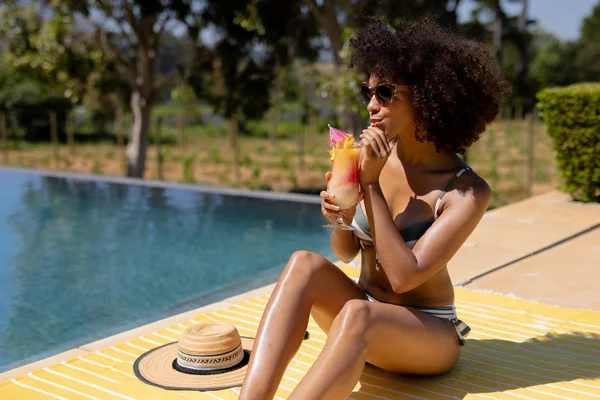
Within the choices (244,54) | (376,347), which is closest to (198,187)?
(244,54)

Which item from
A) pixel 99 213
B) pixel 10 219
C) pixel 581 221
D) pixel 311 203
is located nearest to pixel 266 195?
pixel 311 203

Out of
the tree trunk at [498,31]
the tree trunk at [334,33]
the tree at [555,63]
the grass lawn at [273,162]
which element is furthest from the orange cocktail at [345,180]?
the tree at [555,63]

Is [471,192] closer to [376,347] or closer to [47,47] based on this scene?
[376,347]

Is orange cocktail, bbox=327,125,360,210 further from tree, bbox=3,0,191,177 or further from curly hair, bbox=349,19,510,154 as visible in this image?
tree, bbox=3,0,191,177

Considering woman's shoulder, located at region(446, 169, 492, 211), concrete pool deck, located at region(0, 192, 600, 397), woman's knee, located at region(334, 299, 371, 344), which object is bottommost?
concrete pool deck, located at region(0, 192, 600, 397)

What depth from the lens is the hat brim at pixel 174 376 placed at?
8.87 feet

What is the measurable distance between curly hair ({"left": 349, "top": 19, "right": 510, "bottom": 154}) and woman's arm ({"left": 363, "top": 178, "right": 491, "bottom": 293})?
251 mm

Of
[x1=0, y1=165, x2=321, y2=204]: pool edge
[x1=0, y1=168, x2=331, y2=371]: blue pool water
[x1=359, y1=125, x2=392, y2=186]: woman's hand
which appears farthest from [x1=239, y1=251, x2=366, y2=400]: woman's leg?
[x1=0, y1=165, x2=321, y2=204]: pool edge

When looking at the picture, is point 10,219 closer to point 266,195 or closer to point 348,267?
point 266,195

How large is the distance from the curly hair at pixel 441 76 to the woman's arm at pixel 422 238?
0.82 feet

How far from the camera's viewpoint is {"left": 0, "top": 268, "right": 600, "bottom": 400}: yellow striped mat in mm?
2645

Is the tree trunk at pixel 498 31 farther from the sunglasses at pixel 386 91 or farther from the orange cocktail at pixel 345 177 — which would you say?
the orange cocktail at pixel 345 177

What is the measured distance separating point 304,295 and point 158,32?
976 cm

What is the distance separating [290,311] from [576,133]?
6.00 meters
